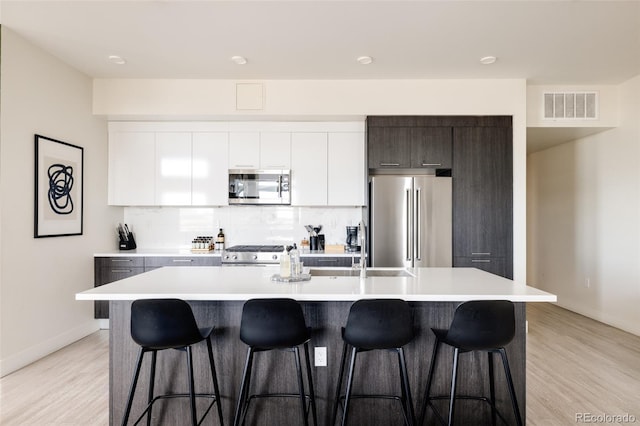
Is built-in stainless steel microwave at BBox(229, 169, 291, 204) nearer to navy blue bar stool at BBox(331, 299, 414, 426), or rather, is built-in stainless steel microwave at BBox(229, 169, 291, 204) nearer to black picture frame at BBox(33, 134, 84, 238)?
black picture frame at BBox(33, 134, 84, 238)

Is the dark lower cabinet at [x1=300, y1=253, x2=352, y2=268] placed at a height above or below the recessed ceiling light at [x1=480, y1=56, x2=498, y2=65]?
below

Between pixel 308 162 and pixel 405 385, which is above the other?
pixel 308 162

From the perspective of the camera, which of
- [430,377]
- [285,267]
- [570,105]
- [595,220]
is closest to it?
[430,377]

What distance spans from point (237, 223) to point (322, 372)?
2915 millimetres

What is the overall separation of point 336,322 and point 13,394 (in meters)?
2.48

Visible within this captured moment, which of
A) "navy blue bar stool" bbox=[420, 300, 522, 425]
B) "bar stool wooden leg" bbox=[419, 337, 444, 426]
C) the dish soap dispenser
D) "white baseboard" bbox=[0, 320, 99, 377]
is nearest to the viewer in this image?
"navy blue bar stool" bbox=[420, 300, 522, 425]

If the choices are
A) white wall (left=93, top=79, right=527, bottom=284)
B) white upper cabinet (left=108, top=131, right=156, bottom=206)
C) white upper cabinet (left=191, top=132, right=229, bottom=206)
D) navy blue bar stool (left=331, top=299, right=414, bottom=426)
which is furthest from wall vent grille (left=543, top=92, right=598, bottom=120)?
white upper cabinet (left=108, top=131, right=156, bottom=206)

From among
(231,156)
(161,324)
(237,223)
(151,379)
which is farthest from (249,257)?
(161,324)

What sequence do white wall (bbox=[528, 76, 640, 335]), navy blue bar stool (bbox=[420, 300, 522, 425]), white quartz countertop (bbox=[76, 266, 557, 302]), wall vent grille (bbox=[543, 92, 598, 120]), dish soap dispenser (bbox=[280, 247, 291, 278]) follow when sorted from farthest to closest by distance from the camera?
1. wall vent grille (bbox=[543, 92, 598, 120])
2. white wall (bbox=[528, 76, 640, 335])
3. dish soap dispenser (bbox=[280, 247, 291, 278])
4. white quartz countertop (bbox=[76, 266, 557, 302])
5. navy blue bar stool (bbox=[420, 300, 522, 425])

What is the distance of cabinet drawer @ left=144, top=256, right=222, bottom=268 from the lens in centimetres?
415

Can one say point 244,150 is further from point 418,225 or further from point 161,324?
point 161,324

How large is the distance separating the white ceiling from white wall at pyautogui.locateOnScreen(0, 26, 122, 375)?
0.82 feet

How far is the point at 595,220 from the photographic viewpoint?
4762 millimetres

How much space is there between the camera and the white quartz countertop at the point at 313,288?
77.4 inches
